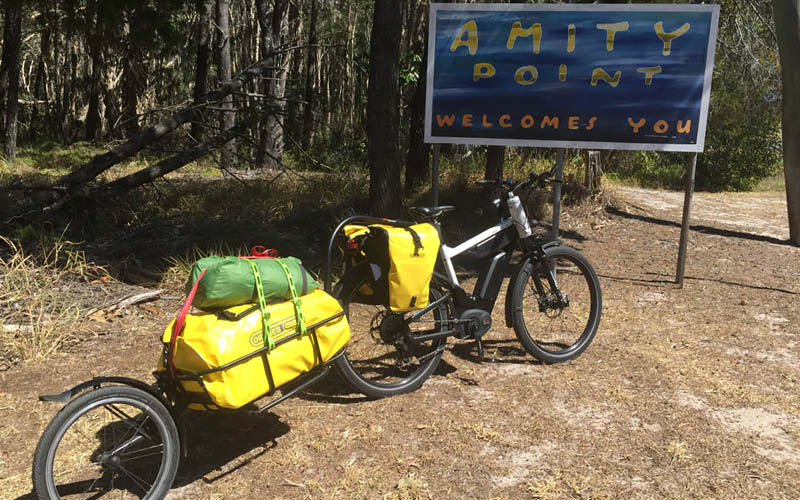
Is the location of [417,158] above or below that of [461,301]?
above

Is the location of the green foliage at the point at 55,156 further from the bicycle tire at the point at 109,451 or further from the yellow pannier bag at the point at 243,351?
the yellow pannier bag at the point at 243,351

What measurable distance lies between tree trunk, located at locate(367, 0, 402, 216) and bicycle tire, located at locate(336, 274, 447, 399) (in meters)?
2.59

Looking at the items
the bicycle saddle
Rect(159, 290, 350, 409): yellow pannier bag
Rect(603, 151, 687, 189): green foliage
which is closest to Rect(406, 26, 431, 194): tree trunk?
the bicycle saddle

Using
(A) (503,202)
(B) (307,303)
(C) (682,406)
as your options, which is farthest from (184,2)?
(C) (682,406)

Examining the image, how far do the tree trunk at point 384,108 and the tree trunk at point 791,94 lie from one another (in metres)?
4.98

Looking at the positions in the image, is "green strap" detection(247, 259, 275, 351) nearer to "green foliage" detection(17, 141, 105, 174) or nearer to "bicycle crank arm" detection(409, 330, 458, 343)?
"bicycle crank arm" detection(409, 330, 458, 343)

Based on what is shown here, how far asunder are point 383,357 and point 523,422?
122 centimetres

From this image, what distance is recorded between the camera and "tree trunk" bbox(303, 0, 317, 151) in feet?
28.5

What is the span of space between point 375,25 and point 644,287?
3.94m

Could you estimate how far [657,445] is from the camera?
3.66 meters

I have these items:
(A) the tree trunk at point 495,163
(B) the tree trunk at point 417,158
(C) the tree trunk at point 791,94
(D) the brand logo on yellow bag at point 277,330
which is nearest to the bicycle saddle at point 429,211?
(D) the brand logo on yellow bag at point 277,330

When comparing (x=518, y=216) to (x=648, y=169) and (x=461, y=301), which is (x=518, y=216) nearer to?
(x=461, y=301)

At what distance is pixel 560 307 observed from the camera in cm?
483

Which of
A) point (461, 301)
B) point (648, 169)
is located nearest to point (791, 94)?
point (461, 301)
